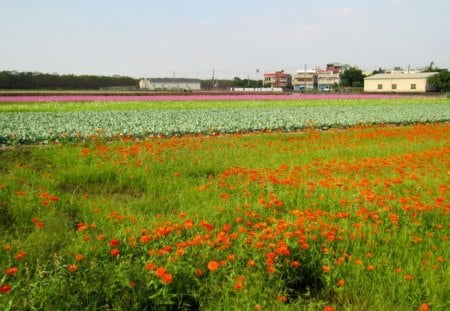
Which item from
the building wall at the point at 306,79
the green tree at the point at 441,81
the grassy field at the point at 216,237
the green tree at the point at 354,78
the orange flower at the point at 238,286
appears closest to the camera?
the orange flower at the point at 238,286

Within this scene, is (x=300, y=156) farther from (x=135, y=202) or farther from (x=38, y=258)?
(x=38, y=258)

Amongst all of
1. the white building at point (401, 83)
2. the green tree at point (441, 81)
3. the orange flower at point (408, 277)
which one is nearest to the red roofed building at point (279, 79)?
the white building at point (401, 83)

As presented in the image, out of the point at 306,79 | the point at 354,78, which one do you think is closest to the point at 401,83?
the point at 354,78

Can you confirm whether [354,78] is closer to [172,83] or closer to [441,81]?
[441,81]

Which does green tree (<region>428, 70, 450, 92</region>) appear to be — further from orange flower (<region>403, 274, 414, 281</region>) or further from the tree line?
orange flower (<region>403, 274, 414, 281</region>)

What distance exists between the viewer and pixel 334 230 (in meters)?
4.11

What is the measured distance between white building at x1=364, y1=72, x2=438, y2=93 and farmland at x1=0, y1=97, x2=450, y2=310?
68036mm

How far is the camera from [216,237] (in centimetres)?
397

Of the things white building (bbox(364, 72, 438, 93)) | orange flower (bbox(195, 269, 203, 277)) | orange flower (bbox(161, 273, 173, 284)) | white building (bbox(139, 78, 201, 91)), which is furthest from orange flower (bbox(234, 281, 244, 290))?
white building (bbox(139, 78, 201, 91))

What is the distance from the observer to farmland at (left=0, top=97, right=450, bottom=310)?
3078 millimetres

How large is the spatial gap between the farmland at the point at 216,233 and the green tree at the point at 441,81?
6628 centimetres

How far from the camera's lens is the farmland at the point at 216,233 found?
3078mm

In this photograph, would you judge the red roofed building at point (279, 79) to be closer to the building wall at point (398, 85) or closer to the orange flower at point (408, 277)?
the building wall at point (398, 85)

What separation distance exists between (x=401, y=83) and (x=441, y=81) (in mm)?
6288
